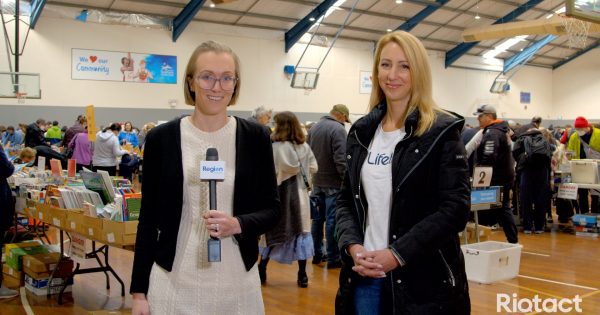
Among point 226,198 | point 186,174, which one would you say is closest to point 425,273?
point 226,198

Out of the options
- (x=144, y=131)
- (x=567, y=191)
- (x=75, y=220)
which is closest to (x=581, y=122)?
(x=567, y=191)

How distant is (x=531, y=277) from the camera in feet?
18.7

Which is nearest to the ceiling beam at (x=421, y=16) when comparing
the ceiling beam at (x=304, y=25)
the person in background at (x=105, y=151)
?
the ceiling beam at (x=304, y=25)

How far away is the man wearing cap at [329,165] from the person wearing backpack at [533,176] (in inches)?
133

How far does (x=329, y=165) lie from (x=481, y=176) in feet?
5.11

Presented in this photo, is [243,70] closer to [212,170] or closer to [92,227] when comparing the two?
[92,227]

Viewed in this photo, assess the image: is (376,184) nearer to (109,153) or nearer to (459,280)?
(459,280)

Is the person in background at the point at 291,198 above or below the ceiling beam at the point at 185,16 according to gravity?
below

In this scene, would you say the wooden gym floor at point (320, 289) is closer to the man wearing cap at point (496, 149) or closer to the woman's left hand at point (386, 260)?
the man wearing cap at point (496, 149)

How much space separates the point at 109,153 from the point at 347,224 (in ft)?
28.5

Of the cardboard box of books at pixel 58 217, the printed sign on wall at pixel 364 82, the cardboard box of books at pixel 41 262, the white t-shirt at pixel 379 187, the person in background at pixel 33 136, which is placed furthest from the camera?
the printed sign on wall at pixel 364 82

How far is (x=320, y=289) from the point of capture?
17.0 feet

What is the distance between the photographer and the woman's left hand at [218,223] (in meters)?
1.50

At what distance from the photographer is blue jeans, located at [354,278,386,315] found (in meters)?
1.78
